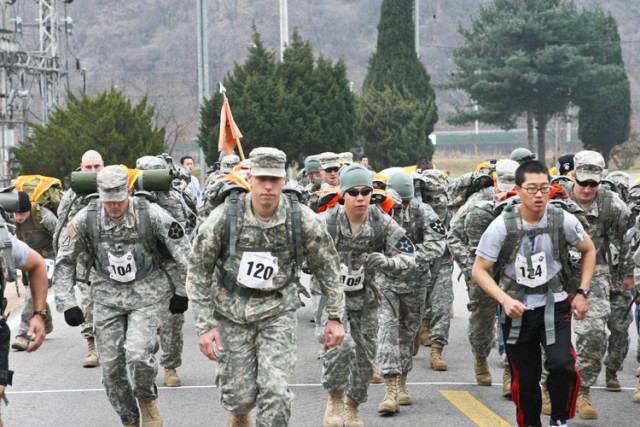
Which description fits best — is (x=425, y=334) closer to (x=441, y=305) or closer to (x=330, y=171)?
(x=441, y=305)

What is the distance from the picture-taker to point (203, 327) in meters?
6.58

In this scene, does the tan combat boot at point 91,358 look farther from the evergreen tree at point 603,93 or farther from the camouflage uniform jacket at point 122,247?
the evergreen tree at point 603,93

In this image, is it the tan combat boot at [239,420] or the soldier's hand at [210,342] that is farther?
the tan combat boot at [239,420]

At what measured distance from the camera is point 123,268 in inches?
324

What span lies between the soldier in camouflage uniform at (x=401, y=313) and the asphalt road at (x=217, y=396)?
7.7 inches

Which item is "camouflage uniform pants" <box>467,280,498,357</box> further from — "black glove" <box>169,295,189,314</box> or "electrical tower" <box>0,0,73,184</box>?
"electrical tower" <box>0,0,73,184</box>

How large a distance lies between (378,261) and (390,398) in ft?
4.73

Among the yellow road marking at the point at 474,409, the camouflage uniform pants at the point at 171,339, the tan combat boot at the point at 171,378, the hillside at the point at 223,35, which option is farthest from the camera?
the hillside at the point at 223,35

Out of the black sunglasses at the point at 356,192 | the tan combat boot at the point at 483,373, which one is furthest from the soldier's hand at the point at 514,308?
the tan combat boot at the point at 483,373

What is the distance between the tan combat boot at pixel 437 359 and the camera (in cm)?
1091

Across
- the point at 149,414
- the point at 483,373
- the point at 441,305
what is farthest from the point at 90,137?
the point at 149,414

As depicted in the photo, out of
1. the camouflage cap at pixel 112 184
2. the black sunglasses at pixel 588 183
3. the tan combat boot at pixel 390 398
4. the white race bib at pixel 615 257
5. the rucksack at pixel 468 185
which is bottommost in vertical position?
the tan combat boot at pixel 390 398

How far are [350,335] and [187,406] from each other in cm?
186

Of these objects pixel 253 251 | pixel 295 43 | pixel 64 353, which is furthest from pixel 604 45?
pixel 253 251
